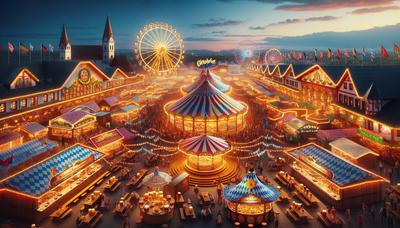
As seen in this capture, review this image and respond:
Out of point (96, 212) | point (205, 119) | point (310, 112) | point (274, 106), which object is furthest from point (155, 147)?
point (310, 112)

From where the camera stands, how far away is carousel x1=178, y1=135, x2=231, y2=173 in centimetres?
2475

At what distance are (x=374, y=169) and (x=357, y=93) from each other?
30.2ft

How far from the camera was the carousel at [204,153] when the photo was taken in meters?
24.8

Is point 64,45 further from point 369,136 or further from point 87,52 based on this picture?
point 369,136

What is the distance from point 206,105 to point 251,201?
18935 mm

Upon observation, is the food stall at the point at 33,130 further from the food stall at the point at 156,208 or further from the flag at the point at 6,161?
the food stall at the point at 156,208

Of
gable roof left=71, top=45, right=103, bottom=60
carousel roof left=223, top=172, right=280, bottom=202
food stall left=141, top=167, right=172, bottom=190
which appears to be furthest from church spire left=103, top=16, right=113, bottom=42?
carousel roof left=223, top=172, right=280, bottom=202

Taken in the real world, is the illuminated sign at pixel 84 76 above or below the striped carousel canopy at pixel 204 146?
above

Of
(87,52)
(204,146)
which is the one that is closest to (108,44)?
(87,52)

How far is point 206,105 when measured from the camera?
36.1 metres

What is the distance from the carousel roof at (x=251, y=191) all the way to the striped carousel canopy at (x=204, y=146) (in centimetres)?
614

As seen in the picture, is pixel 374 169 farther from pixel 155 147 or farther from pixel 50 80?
pixel 50 80

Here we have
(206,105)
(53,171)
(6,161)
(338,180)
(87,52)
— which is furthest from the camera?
(87,52)

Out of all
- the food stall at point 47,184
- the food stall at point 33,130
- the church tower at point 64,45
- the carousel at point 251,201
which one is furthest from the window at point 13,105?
the church tower at point 64,45
